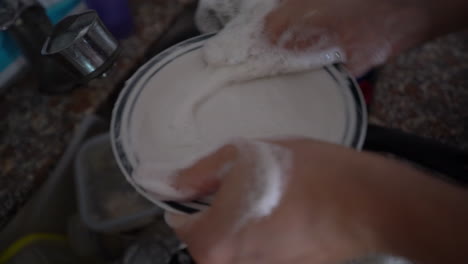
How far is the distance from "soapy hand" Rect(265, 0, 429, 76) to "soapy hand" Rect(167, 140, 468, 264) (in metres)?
0.20

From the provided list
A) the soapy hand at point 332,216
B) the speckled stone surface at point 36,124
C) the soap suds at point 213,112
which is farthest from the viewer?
the speckled stone surface at point 36,124

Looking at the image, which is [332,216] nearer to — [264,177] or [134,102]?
[264,177]

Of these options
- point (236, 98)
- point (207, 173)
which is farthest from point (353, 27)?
point (207, 173)

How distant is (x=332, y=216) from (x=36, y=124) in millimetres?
531

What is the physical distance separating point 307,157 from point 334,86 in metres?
0.13

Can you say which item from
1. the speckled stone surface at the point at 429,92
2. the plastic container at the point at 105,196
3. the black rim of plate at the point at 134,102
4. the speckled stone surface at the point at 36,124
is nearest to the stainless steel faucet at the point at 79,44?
the black rim of plate at the point at 134,102

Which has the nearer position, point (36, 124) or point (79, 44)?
point (79, 44)

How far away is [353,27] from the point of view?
0.46 m

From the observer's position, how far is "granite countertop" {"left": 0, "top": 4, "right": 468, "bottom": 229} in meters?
0.55

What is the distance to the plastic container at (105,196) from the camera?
2.06ft

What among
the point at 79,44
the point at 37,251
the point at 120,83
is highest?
the point at 79,44

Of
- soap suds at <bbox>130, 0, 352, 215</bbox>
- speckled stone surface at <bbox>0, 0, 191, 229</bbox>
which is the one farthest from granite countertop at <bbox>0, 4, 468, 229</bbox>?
soap suds at <bbox>130, 0, 352, 215</bbox>

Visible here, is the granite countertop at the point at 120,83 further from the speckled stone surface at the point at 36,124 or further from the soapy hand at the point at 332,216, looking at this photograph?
the soapy hand at the point at 332,216

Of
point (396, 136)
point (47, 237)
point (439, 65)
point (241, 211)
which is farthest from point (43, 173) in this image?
point (439, 65)
